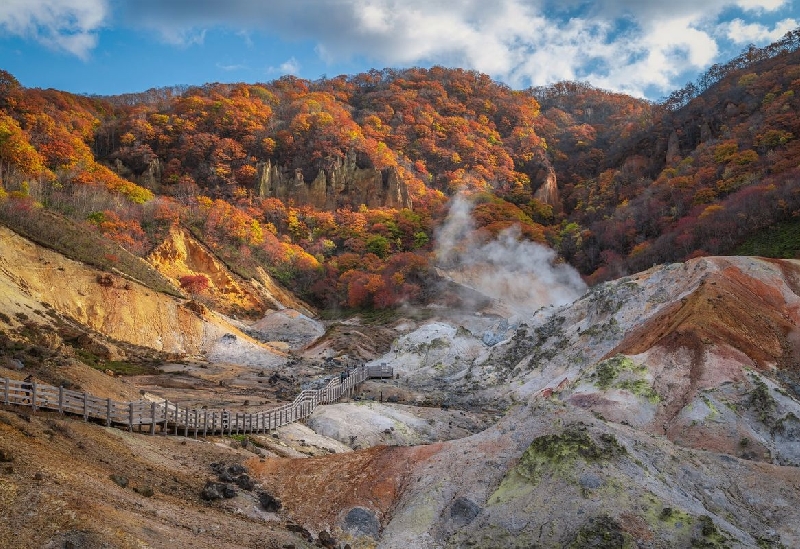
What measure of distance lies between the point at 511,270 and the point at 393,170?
101 ft

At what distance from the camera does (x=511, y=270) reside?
83.4 meters

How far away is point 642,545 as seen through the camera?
12.9m

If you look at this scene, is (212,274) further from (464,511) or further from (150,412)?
(464,511)

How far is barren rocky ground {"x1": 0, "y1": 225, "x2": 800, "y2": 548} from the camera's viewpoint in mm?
13594

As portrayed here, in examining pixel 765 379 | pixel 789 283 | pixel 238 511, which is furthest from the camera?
pixel 789 283

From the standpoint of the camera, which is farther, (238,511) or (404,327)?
Result: (404,327)

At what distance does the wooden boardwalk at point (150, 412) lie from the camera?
1677 cm

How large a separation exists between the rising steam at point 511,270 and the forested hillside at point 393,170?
2842 millimetres

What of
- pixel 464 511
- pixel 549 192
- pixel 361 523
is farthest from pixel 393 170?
pixel 464 511

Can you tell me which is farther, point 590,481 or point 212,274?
point 212,274

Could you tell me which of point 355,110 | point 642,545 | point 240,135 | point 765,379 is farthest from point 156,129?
point 642,545

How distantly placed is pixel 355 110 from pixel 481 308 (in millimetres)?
64167

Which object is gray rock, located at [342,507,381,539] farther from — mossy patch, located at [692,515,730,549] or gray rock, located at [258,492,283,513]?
mossy patch, located at [692,515,730,549]

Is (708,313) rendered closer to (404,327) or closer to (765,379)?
(765,379)
